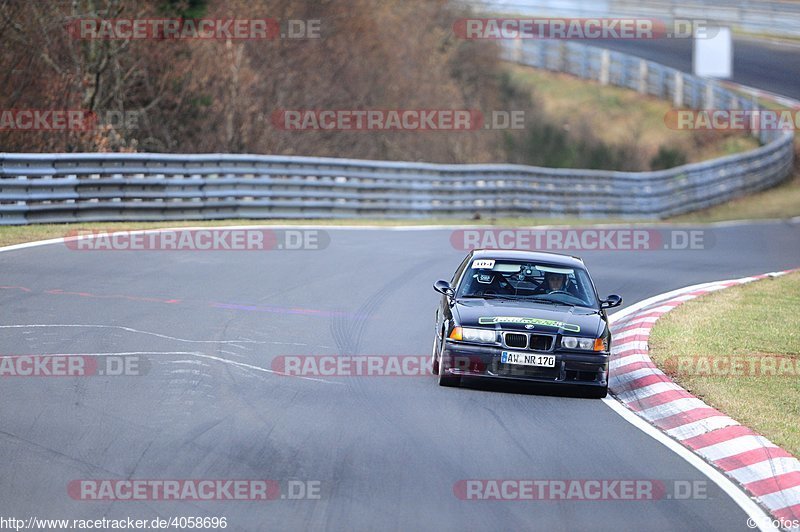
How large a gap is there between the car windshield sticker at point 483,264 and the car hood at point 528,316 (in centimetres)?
56

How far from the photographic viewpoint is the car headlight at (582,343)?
1092cm

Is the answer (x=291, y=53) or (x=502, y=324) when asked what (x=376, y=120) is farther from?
(x=502, y=324)

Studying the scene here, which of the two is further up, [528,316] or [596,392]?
[528,316]

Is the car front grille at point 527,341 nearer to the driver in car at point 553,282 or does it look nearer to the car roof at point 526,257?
the driver in car at point 553,282

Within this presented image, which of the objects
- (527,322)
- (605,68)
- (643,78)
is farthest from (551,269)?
(605,68)

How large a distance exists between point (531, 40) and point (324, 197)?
35.1 meters

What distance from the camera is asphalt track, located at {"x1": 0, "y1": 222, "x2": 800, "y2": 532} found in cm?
723

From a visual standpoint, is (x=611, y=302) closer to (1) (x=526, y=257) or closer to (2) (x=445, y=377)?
(1) (x=526, y=257)

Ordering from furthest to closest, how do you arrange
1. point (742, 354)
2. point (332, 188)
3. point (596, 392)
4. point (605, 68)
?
point (605, 68) → point (332, 188) → point (742, 354) → point (596, 392)

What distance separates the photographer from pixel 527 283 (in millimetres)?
12258

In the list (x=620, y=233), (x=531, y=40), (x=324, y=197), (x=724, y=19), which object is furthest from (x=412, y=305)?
(x=724, y=19)

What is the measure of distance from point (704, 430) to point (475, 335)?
2214 mm

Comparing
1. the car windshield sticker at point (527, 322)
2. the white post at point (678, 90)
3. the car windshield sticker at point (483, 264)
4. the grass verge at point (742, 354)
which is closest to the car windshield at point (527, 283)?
the car windshield sticker at point (483, 264)

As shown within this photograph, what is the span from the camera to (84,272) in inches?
647
